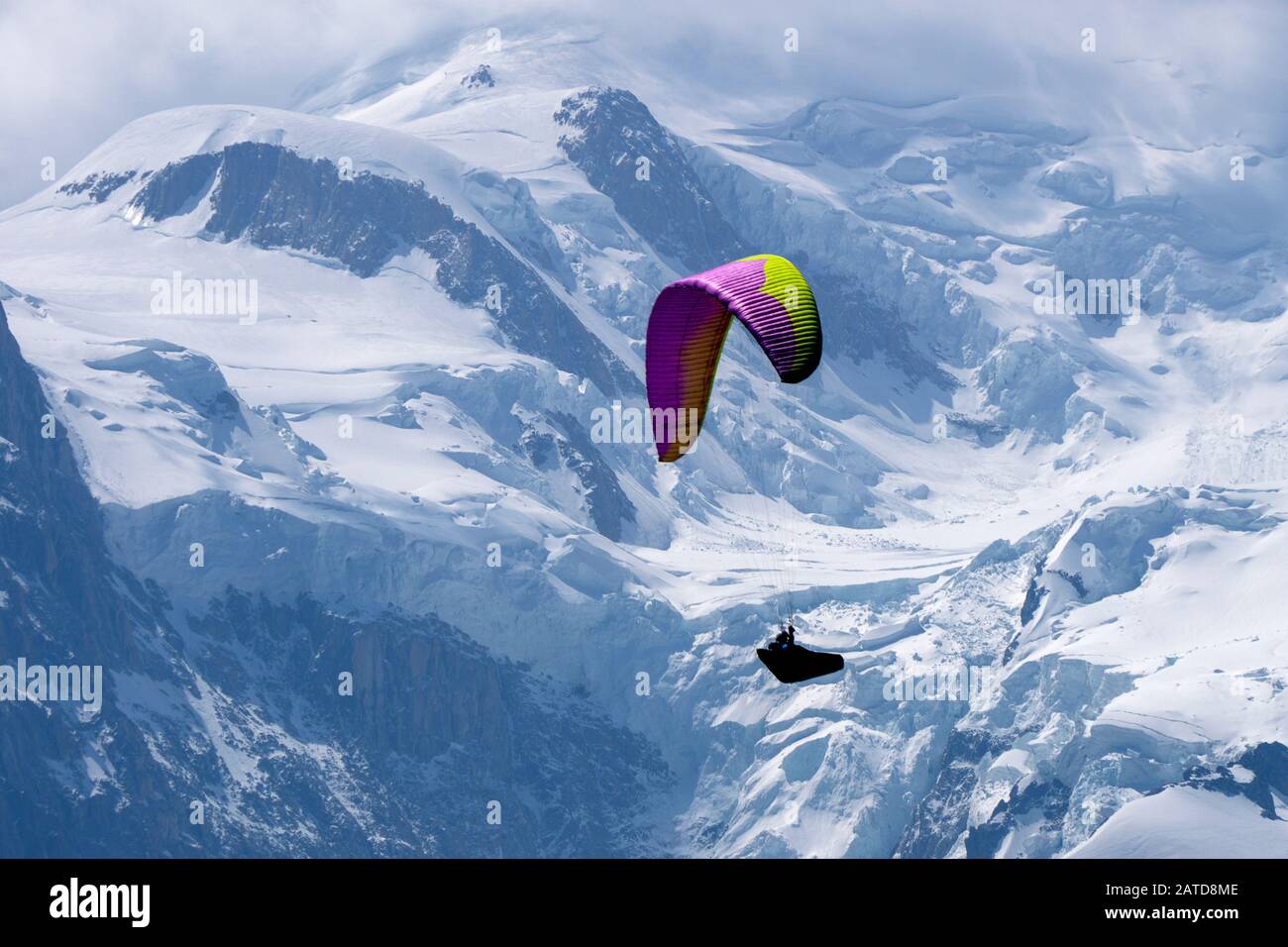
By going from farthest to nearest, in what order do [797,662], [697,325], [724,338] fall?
[697,325] → [724,338] → [797,662]

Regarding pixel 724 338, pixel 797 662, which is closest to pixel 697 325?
pixel 724 338

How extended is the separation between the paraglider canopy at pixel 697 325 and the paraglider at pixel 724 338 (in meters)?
0.03

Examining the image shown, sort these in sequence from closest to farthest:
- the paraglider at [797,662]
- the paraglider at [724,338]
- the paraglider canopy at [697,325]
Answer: the paraglider at [797,662]
the paraglider at [724,338]
the paraglider canopy at [697,325]

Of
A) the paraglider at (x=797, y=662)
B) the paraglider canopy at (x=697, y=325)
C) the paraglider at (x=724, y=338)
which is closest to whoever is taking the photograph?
the paraglider at (x=797, y=662)

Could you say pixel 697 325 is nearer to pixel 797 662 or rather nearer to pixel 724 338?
pixel 724 338

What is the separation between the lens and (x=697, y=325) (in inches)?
4203

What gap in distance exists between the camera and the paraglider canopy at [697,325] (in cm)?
9850

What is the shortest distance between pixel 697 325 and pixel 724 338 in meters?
3.47

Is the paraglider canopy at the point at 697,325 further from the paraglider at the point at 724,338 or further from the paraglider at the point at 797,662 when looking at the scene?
the paraglider at the point at 797,662

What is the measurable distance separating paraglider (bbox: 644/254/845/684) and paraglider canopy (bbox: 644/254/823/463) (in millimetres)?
31

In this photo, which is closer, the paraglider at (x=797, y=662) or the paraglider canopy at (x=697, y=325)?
the paraglider at (x=797, y=662)

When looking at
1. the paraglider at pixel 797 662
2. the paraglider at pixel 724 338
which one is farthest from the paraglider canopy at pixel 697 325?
the paraglider at pixel 797 662
